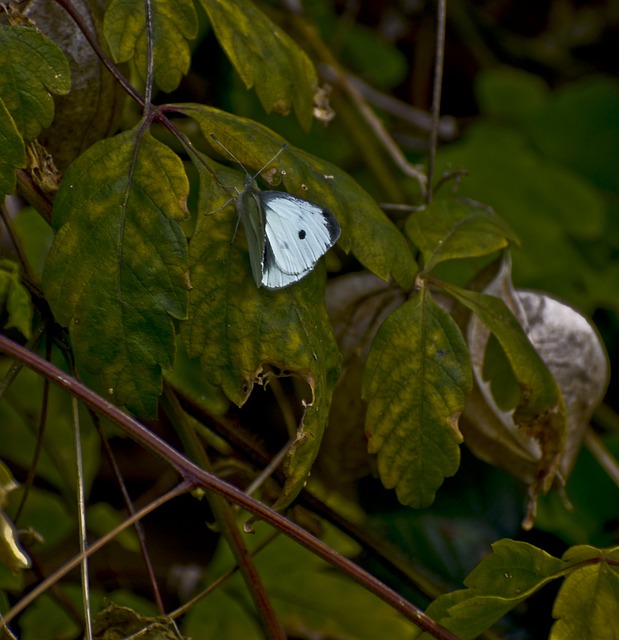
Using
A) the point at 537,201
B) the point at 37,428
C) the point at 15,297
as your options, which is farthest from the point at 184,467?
the point at 537,201

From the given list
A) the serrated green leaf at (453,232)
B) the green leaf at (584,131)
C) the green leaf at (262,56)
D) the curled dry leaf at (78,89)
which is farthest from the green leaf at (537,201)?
the curled dry leaf at (78,89)

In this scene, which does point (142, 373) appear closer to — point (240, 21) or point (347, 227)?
point (347, 227)

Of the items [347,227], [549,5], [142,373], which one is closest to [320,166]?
[347,227]

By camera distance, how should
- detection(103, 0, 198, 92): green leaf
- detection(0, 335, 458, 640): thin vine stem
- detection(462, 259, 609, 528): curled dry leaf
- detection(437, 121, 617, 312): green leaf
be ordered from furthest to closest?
1. detection(437, 121, 617, 312): green leaf
2. detection(462, 259, 609, 528): curled dry leaf
3. detection(103, 0, 198, 92): green leaf
4. detection(0, 335, 458, 640): thin vine stem

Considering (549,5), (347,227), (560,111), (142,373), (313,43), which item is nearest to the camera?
(142,373)

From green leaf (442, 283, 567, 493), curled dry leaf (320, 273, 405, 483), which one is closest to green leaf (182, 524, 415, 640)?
curled dry leaf (320, 273, 405, 483)

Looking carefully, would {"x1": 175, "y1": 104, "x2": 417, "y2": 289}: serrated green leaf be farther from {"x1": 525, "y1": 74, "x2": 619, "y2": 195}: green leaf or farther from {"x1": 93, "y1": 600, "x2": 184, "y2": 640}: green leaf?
{"x1": 525, "y1": 74, "x2": 619, "y2": 195}: green leaf
